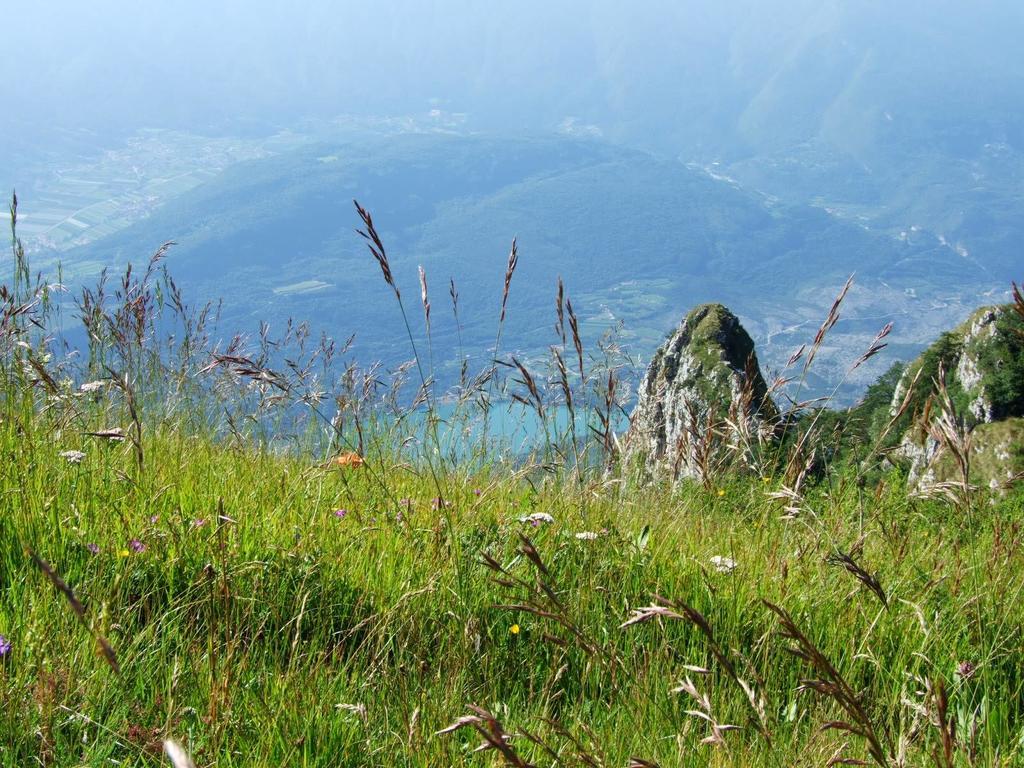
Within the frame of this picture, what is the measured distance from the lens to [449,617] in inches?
97.0

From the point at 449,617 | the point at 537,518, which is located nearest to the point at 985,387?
the point at 537,518

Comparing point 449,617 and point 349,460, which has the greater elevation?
point 349,460

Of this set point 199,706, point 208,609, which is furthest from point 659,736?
point 208,609

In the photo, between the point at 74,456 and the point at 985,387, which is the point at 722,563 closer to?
the point at 74,456

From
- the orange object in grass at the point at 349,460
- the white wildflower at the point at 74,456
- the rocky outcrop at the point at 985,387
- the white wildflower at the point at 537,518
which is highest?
the white wildflower at the point at 74,456

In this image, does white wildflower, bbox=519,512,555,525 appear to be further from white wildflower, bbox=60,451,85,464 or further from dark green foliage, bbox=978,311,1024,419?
dark green foliage, bbox=978,311,1024,419

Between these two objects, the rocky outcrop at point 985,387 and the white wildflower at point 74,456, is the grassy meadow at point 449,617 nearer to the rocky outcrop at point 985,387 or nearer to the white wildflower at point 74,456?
the white wildflower at point 74,456

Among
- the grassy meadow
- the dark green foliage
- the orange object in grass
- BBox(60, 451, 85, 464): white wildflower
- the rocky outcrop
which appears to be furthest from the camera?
the dark green foliage

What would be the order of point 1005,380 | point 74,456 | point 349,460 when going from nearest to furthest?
point 74,456
point 349,460
point 1005,380

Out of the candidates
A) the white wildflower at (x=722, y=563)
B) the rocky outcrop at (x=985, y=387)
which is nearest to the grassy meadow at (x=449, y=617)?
the white wildflower at (x=722, y=563)

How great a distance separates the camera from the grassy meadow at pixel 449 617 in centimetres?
172

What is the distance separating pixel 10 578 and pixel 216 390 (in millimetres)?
2719

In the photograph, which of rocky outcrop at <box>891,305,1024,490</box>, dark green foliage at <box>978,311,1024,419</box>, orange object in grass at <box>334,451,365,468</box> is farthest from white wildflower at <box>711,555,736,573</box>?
dark green foliage at <box>978,311,1024,419</box>

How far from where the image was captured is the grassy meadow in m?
1.72
